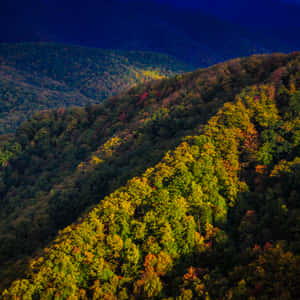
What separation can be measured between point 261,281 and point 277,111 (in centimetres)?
3560

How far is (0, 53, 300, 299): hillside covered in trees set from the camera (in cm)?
2436

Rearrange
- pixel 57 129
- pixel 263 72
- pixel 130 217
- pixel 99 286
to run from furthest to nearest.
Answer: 1. pixel 57 129
2. pixel 263 72
3. pixel 130 217
4. pixel 99 286

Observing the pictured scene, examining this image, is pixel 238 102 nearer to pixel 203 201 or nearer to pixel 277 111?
pixel 277 111

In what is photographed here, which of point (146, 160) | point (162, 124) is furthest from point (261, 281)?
point (162, 124)

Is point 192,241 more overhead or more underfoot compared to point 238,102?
more underfoot

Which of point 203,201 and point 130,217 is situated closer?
point 130,217

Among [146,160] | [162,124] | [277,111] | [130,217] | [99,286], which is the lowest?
[99,286]

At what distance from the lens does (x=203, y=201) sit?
34.2m

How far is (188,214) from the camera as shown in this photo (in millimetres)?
32812

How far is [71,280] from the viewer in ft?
84.1

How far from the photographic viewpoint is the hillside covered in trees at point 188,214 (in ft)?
79.9

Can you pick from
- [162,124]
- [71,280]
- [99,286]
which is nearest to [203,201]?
[99,286]

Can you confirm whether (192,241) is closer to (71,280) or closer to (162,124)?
(71,280)

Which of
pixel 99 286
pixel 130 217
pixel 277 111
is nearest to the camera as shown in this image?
pixel 99 286
